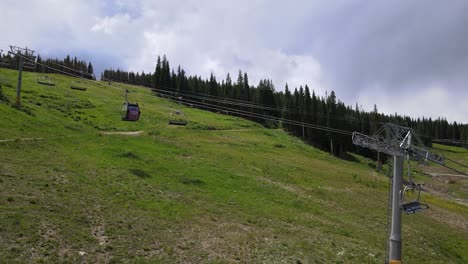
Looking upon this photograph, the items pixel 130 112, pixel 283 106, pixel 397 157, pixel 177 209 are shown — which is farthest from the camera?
pixel 283 106

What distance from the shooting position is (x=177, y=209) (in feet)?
99.5

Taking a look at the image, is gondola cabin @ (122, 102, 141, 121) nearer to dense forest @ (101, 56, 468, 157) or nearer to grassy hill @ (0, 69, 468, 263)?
grassy hill @ (0, 69, 468, 263)

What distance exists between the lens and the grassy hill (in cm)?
2195

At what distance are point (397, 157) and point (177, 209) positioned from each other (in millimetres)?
16596

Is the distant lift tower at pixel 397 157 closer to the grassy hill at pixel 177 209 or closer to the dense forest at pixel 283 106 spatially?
the grassy hill at pixel 177 209

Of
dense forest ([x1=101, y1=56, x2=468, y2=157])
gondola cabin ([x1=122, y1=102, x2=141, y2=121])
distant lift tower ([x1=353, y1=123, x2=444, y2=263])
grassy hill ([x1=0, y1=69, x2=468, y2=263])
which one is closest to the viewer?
grassy hill ([x1=0, y1=69, x2=468, y2=263])

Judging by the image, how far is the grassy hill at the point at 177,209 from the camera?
22.0 meters

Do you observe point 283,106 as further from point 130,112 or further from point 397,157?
point 397,157

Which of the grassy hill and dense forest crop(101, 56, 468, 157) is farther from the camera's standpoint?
dense forest crop(101, 56, 468, 157)

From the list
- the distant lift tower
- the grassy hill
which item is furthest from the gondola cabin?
the distant lift tower

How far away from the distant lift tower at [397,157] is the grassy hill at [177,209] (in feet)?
10.0

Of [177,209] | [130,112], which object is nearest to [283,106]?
[130,112]

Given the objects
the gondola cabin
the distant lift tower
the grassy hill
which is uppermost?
the gondola cabin

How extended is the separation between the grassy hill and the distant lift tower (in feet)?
10.0
